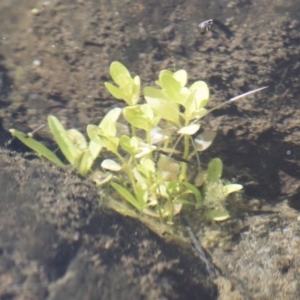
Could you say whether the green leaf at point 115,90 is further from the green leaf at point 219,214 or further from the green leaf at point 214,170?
the green leaf at point 219,214

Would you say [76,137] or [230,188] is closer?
[230,188]

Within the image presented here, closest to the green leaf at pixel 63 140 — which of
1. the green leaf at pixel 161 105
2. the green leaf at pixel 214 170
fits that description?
the green leaf at pixel 161 105

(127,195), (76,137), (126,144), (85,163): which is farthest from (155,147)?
(76,137)

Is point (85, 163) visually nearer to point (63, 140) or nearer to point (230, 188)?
point (63, 140)

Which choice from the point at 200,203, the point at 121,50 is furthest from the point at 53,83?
the point at 200,203

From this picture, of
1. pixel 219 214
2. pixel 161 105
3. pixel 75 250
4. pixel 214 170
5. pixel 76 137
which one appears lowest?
pixel 219 214

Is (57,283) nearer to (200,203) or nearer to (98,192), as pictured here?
(98,192)

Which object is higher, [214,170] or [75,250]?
[75,250]
